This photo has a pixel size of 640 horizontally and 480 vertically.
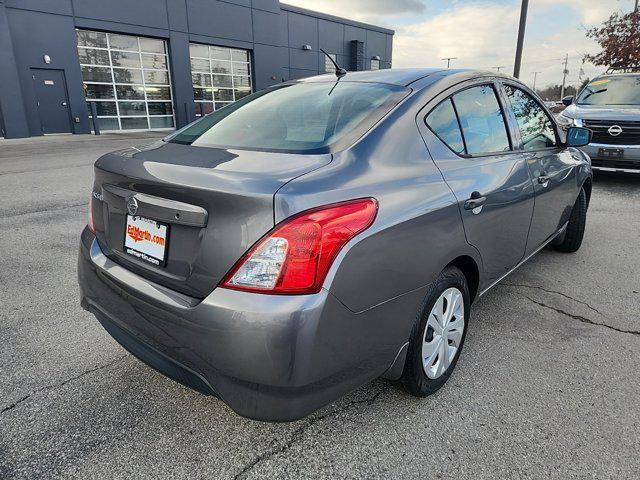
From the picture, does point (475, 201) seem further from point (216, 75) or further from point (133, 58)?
point (216, 75)

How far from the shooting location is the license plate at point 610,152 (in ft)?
23.9

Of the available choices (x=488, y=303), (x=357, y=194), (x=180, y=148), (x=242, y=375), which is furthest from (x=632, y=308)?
(x=180, y=148)

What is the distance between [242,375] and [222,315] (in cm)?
23

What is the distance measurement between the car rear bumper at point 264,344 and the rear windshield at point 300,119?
720mm

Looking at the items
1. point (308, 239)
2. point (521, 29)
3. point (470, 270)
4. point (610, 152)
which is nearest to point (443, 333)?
point (470, 270)

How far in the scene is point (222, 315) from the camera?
1.59m

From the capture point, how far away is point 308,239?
1572mm

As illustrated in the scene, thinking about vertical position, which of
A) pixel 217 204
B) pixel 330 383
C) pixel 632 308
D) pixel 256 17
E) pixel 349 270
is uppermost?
pixel 256 17

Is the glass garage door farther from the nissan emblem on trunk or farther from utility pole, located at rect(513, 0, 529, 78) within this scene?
the nissan emblem on trunk

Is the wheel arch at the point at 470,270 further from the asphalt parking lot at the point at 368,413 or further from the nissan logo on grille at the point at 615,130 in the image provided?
the nissan logo on grille at the point at 615,130

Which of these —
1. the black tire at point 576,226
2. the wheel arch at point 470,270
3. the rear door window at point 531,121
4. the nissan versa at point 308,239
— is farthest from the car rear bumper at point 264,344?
the black tire at point 576,226

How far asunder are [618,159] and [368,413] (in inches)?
286

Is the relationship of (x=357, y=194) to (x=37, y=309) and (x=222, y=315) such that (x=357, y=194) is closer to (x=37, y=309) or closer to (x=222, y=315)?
(x=222, y=315)

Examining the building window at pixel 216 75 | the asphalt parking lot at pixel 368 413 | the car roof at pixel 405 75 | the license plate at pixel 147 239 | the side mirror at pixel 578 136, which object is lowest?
the asphalt parking lot at pixel 368 413
